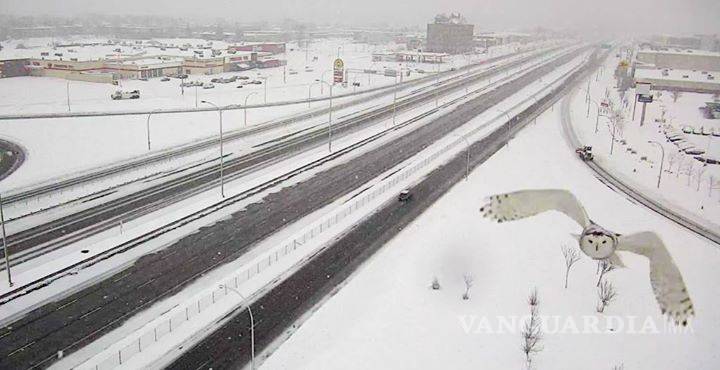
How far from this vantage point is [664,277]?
14.3 m

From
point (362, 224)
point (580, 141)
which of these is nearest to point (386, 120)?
point (580, 141)

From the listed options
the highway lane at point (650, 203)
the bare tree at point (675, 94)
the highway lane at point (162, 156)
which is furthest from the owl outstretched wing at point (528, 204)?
the bare tree at point (675, 94)

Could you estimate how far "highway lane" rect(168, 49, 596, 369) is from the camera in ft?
84.1

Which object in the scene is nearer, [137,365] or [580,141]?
[137,365]

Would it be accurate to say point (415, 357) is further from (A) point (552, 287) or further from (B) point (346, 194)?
(B) point (346, 194)

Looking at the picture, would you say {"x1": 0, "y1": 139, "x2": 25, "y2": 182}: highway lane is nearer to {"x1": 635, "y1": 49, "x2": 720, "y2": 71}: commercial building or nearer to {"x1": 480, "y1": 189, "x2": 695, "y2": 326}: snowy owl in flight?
{"x1": 480, "y1": 189, "x2": 695, "y2": 326}: snowy owl in flight

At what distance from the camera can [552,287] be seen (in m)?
33.2

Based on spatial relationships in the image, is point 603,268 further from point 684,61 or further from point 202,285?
point 684,61

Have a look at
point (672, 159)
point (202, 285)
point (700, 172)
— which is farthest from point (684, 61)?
point (202, 285)

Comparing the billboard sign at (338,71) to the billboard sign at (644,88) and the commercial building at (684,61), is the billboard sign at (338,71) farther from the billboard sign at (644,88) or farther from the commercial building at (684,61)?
the commercial building at (684,61)

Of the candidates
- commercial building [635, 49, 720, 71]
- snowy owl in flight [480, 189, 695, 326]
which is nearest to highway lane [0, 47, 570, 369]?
snowy owl in flight [480, 189, 695, 326]

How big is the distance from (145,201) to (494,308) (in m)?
27.7

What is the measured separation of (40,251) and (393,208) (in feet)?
76.9

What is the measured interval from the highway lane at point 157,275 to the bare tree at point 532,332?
16.7 m
